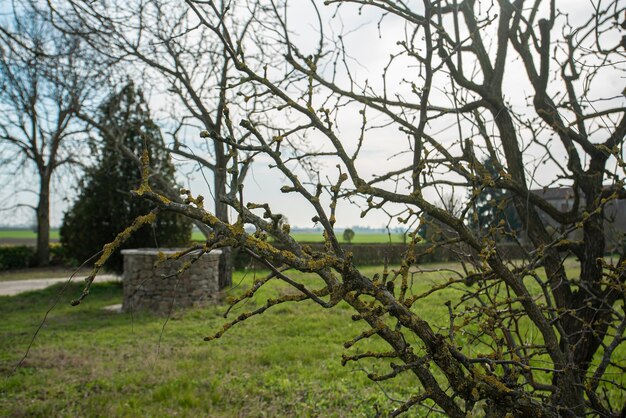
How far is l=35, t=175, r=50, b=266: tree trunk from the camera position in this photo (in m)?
21.6

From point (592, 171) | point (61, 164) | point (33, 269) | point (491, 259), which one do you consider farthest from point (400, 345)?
point (33, 269)

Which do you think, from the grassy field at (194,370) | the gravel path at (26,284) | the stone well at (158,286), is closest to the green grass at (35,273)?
the gravel path at (26,284)

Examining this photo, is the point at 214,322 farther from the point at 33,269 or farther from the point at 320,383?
the point at 33,269

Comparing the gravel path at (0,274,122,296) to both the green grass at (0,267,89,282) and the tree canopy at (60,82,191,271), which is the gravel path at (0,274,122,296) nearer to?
the green grass at (0,267,89,282)

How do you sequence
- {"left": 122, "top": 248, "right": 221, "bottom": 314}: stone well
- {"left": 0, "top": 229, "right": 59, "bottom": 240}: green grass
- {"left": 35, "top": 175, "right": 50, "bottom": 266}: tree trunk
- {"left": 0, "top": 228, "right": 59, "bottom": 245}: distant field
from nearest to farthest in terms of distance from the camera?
{"left": 122, "top": 248, "right": 221, "bottom": 314}: stone well, {"left": 35, "top": 175, "right": 50, "bottom": 266}: tree trunk, {"left": 0, "top": 228, "right": 59, "bottom": 245}: distant field, {"left": 0, "top": 229, "right": 59, "bottom": 240}: green grass

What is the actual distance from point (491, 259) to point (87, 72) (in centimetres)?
1271

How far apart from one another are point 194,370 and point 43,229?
19052mm

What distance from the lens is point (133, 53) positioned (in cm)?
1023

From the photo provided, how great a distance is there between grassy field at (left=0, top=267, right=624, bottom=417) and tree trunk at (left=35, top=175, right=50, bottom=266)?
1328 centimetres

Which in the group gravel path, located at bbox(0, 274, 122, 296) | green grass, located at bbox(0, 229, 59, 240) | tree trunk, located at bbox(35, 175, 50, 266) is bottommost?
gravel path, located at bbox(0, 274, 122, 296)

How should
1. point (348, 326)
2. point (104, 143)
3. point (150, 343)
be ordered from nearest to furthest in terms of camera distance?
point (150, 343) < point (348, 326) < point (104, 143)

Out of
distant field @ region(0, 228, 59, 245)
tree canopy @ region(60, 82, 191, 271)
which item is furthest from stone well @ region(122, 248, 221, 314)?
distant field @ region(0, 228, 59, 245)

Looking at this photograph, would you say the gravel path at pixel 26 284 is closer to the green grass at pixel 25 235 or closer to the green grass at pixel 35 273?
the green grass at pixel 35 273

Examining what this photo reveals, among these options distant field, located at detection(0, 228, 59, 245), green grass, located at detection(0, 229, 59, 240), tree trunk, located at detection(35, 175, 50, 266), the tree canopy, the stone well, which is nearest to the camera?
the stone well
